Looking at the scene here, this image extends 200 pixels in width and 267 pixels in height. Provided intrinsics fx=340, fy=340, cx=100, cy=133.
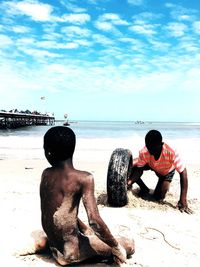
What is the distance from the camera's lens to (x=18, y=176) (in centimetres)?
926

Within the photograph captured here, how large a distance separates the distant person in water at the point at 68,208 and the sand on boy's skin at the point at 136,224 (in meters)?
0.28

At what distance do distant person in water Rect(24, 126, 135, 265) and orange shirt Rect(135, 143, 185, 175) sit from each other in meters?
2.76

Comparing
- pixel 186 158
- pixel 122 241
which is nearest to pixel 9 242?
pixel 122 241

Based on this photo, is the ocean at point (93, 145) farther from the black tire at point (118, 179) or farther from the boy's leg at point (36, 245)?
the boy's leg at point (36, 245)

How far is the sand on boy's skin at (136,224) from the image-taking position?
4038 mm

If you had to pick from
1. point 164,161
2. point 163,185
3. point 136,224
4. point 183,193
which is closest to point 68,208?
point 136,224

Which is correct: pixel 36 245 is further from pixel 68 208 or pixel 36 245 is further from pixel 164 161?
pixel 164 161

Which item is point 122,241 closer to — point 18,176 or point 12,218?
point 12,218

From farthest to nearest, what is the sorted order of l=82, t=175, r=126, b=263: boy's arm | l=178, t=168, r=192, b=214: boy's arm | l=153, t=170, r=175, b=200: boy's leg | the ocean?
the ocean, l=153, t=170, r=175, b=200: boy's leg, l=178, t=168, r=192, b=214: boy's arm, l=82, t=175, r=126, b=263: boy's arm

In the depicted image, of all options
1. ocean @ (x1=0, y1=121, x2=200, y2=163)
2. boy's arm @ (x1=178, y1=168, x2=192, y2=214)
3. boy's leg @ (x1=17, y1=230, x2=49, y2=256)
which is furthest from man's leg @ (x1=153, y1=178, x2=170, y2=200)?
ocean @ (x1=0, y1=121, x2=200, y2=163)

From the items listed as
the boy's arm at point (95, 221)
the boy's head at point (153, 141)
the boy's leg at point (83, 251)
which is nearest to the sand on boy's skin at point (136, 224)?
the boy's leg at point (83, 251)

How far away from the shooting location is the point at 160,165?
254 inches

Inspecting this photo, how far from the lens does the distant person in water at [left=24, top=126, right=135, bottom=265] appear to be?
11.1 feet

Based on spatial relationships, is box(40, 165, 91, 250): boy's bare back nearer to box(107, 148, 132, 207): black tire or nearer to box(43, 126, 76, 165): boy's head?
box(43, 126, 76, 165): boy's head
